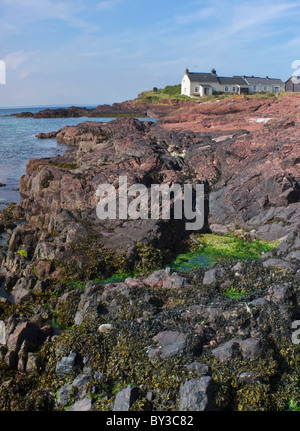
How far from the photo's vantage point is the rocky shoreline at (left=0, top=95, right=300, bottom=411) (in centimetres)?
893

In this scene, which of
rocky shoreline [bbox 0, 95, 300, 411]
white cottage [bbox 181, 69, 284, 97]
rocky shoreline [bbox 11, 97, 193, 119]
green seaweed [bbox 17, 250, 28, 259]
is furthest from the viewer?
white cottage [bbox 181, 69, 284, 97]

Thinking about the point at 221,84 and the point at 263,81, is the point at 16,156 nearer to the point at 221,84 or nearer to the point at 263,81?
the point at 221,84

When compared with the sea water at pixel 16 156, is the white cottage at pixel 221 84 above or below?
above

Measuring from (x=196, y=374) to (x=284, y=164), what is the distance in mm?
15395

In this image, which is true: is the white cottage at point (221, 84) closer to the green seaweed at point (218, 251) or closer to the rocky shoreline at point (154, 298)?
the rocky shoreline at point (154, 298)

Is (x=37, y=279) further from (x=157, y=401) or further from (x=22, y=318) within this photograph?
(x=157, y=401)

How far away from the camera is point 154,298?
12.2 meters

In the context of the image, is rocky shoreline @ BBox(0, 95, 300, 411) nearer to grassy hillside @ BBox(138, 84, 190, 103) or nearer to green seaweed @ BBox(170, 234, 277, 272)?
green seaweed @ BBox(170, 234, 277, 272)

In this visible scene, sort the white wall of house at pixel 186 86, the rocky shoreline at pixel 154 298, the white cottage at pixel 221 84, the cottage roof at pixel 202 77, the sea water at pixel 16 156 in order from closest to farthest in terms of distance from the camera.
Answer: the rocky shoreline at pixel 154 298 → the sea water at pixel 16 156 → the white cottage at pixel 221 84 → the cottage roof at pixel 202 77 → the white wall of house at pixel 186 86

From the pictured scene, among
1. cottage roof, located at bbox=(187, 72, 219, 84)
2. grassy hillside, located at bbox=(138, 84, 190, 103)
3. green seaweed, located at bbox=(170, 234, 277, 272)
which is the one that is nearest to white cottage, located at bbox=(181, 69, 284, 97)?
cottage roof, located at bbox=(187, 72, 219, 84)

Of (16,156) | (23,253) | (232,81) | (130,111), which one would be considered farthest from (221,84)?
(23,253)

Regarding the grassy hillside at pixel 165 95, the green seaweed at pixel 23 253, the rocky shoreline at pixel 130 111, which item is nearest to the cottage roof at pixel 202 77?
the grassy hillside at pixel 165 95

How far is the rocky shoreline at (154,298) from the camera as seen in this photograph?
29.3ft
